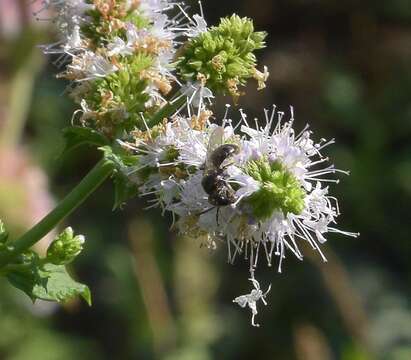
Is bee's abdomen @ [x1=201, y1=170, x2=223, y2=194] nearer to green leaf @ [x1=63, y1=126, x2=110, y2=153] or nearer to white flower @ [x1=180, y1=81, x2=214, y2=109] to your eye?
white flower @ [x1=180, y1=81, x2=214, y2=109]

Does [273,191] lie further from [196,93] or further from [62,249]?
[62,249]

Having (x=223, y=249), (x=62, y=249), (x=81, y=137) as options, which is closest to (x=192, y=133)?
(x=81, y=137)

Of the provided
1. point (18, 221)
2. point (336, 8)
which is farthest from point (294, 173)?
point (336, 8)

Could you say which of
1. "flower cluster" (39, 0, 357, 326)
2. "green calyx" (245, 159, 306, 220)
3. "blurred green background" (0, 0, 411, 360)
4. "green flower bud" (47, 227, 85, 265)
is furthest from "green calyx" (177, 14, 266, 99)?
"blurred green background" (0, 0, 411, 360)

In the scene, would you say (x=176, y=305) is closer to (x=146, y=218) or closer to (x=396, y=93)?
(x=146, y=218)

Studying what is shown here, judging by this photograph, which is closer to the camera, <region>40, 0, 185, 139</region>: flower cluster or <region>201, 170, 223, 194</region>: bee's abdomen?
<region>201, 170, 223, 194</region>: bee's abdomen

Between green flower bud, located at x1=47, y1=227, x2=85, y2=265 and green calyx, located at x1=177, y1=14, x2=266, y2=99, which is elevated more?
green calyx, located at x1=177, y1=14, x2=266, y2=99
